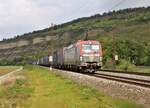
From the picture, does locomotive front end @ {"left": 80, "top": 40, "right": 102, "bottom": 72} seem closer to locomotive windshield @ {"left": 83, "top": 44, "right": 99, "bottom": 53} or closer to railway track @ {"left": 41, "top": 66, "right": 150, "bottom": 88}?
locomotive windshield @ {"left": 83, "top": 44, "right": 99, "bottom": 53}

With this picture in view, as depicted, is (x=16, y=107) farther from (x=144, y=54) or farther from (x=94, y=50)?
(x=144, y=54)

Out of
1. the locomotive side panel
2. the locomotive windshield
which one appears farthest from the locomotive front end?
the locomotive side panel

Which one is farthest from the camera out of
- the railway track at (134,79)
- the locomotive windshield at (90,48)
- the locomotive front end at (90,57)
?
the locomotive windshield at (90,48)

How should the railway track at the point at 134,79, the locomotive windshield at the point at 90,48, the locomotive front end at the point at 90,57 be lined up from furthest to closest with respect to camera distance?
the locomotive windshield at the point at 90,48, the locomotive front end at the point at 90,57, the railway track at the point at 134,79

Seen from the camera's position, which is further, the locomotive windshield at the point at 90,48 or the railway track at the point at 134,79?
the locomotive windshield at the point at 90,48

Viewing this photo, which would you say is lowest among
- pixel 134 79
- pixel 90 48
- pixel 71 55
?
pixel 134 79

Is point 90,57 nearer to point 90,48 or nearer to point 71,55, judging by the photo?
point 90,48

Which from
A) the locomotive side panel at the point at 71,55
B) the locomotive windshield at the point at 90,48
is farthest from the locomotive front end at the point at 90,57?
the locomotive side panel at the point at 71,55

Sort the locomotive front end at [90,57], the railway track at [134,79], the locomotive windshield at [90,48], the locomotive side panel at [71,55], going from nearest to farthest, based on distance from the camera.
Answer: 1. the railway track at [134,79]
2. the locomotive front end at [90,57]
3. the locomotive windshield at [90,48]
4. the locomotive side panel at [71,55]

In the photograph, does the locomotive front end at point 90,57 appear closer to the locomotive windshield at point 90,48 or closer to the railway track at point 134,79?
the locomotive windshield at point 90,48

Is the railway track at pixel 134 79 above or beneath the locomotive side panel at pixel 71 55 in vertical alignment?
beneath

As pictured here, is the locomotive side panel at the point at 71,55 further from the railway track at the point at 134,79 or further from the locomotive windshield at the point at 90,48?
the railway track at the point at 134,79

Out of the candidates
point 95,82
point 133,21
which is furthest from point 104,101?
point 133,21

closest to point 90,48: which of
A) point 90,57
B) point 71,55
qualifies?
point 90,57
